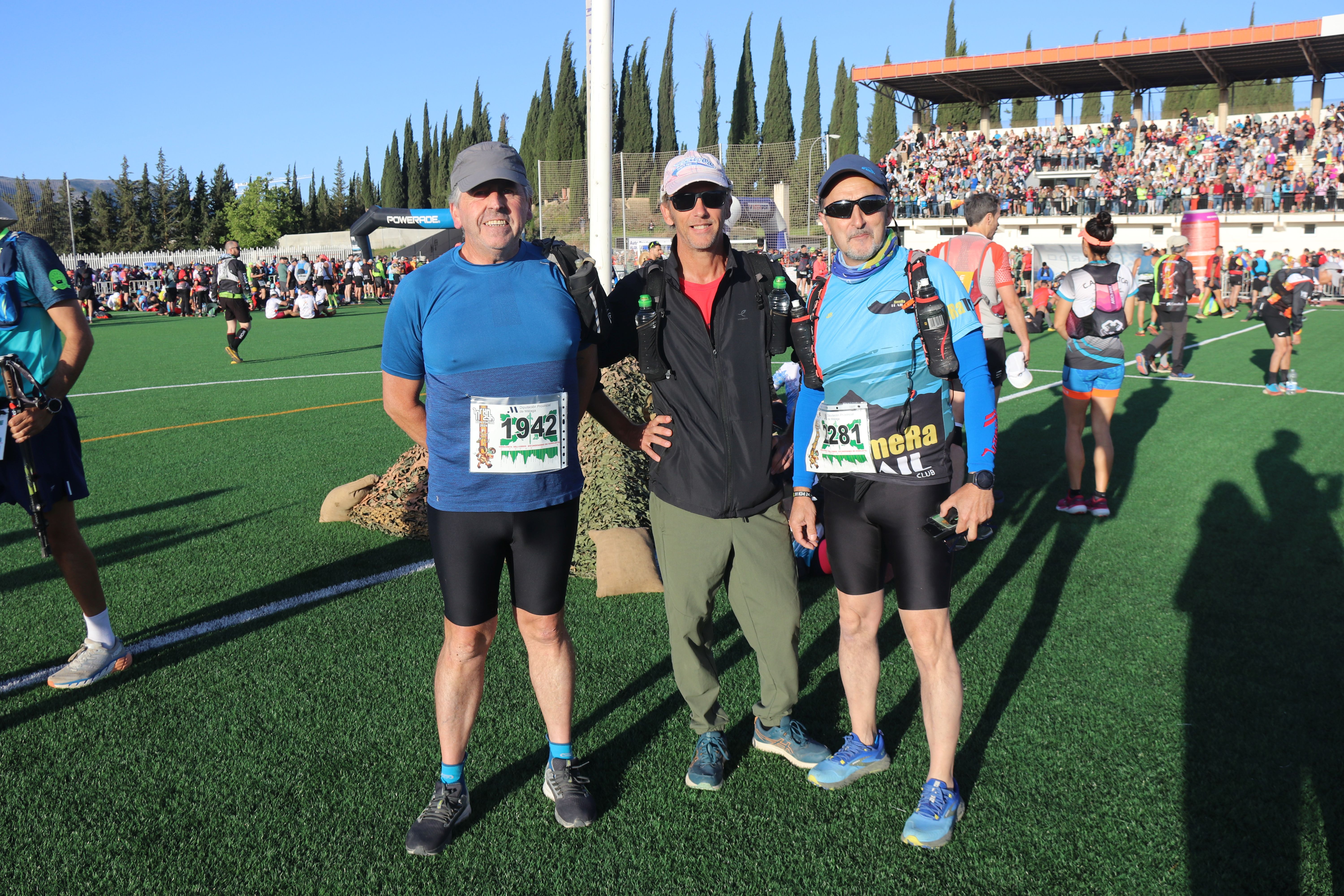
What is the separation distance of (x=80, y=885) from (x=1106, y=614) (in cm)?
453

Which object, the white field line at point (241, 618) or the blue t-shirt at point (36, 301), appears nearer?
the blue t-shirt at point (36, 301)

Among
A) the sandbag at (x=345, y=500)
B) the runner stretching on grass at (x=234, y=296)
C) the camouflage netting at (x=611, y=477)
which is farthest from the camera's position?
the runner stretching on grass at (x=234, y=296)

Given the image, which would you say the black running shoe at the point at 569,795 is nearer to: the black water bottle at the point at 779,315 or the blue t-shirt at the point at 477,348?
the blue t-shirt at the point at 477,348

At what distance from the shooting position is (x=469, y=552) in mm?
2779

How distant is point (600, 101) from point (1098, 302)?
147 inches

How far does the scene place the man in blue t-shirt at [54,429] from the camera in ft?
12.2

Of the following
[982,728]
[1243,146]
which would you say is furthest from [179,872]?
[1243,146]

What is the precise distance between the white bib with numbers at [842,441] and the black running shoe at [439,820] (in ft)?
5.22

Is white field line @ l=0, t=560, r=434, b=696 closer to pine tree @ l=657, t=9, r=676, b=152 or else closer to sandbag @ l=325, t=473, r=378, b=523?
sandbag @ l=325, t=473, r=378, b=523

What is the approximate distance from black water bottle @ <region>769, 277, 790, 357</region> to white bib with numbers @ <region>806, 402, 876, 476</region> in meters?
0.27

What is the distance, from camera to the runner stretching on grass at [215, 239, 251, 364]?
A: 15.7 m

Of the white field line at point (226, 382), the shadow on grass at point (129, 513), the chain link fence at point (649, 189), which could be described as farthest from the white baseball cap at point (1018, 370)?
the chain link fence at point (649, 189)

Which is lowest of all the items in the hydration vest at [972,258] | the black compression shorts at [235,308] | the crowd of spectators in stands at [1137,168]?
the black compression shorts at [235,308]

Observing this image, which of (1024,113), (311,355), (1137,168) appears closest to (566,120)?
(1024,113)
